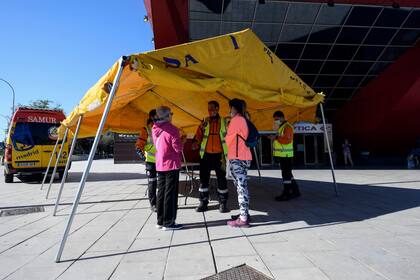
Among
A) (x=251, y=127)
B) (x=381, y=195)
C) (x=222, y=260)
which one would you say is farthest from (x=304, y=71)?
(x=222, y=260)

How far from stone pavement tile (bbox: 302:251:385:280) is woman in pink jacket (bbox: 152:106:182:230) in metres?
2.11

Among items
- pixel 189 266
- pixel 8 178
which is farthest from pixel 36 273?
pixel 8 178

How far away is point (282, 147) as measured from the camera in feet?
24.3

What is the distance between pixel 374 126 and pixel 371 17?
255 inches

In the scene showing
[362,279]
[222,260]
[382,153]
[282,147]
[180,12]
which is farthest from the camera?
[382,153]

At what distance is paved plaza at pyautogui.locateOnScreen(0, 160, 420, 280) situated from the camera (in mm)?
3365

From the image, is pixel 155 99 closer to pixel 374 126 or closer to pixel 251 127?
pixel 251 127

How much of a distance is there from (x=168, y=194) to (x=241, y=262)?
176cm

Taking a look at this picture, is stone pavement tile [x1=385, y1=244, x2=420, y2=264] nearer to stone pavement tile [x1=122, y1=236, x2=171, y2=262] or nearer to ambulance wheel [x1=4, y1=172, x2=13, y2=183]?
stone pavement tile [x1=122, y1=236, x2=171, y2=262]

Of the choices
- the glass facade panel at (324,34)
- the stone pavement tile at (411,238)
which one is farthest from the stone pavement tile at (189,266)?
the glass facade panel at (324,34)

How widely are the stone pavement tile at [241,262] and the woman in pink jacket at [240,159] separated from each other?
134 cm

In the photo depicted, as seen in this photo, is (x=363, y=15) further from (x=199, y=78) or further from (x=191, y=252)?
(x=191, y=252)

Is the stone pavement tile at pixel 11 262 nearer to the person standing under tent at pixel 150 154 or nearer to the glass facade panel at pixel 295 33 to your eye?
the person standing under tent at pixel 150 154

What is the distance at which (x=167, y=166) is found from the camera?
4.96m
